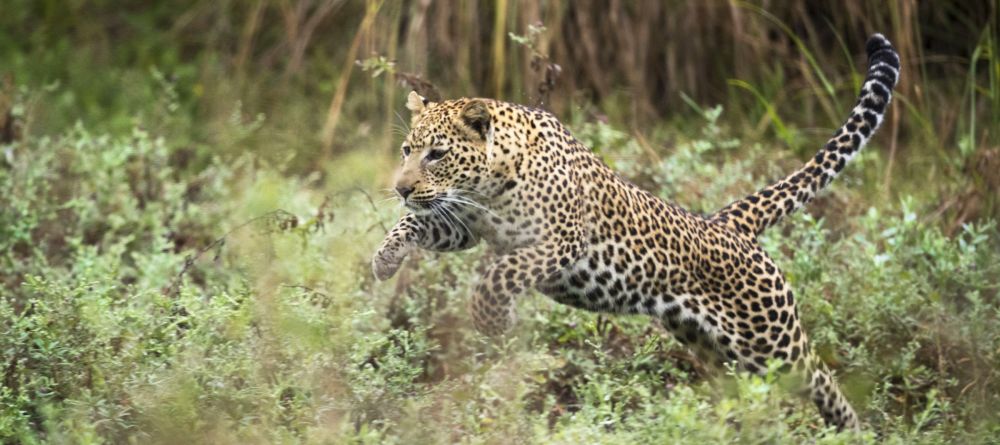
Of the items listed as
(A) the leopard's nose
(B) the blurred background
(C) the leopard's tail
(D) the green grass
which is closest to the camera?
(D) the green grass

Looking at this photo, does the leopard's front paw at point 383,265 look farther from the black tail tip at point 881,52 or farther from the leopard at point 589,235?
the black tail tip at point 881,52

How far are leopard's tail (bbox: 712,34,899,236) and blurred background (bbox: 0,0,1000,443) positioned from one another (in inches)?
26.5

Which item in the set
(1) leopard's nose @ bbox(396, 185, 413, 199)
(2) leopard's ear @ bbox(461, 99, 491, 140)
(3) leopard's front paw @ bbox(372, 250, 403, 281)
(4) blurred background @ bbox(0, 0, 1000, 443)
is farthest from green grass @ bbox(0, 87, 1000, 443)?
(2) leopard's ear @ bbox(461, 99, 491, 140)

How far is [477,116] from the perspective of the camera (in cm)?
493

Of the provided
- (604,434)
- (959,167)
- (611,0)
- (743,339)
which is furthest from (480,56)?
(604,434)

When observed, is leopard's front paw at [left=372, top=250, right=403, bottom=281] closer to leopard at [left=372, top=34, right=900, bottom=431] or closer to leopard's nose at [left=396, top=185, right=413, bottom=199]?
leopard at [left=372, top=34, right=900, bottom=431]

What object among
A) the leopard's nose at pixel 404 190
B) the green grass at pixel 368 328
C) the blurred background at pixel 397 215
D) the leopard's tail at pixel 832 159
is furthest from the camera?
the leopard's tail at pixel 832 159

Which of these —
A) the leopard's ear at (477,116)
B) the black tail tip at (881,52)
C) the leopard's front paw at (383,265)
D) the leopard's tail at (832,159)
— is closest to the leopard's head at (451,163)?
the leopard's ear at (477,116)

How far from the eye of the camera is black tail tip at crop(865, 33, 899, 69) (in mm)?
5508

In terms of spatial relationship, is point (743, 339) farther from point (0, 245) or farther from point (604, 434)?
point (0, 245)

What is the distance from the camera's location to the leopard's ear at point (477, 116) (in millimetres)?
4930

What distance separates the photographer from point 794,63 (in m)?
9.36

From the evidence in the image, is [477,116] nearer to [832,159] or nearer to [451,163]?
[451,163]

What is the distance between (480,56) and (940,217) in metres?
3.22
